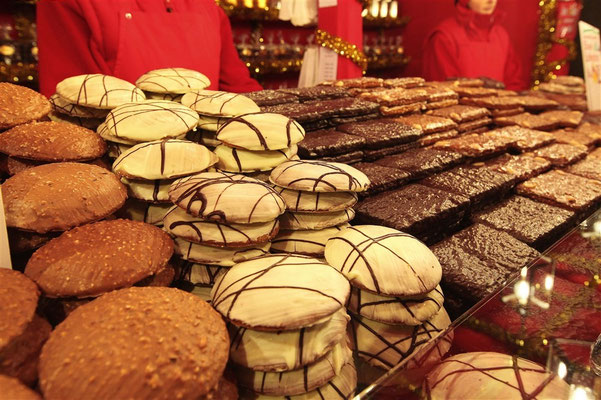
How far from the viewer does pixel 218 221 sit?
111 cm

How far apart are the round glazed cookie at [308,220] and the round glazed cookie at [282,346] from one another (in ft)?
1.39

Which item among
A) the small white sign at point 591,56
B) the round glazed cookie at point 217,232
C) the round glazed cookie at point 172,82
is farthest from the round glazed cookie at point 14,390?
the small white sign at point 591,56

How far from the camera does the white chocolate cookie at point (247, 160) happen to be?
57.9 inches

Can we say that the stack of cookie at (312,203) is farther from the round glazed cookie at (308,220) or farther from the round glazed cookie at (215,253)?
the round glazed cookie at (215,253)

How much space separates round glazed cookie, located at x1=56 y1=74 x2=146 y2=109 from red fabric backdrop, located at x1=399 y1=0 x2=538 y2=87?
5723 mm

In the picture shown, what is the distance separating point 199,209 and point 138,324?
373 mm

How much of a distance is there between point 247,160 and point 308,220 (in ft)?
1.06

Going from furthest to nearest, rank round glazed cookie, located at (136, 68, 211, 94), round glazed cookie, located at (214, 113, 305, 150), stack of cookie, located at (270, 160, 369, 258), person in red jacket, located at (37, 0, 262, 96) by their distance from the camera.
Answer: person in red jacket, located at (37, 0, 262, 96) → round glazed cookie, located at (136, 68, 211, 94) → round glazed cookie, located at (214, 113, 305, 150) → stack of cookie, located at (270, 160, 369, 258)

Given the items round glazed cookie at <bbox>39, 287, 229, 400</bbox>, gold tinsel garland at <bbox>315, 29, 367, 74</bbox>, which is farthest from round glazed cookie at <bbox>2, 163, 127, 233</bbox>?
gold tinsel garland at <bbox>315, 29, 367, 74</bbox>

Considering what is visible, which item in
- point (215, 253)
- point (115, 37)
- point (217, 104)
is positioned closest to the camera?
point (215, 253)

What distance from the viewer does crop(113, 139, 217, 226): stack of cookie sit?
1242 mm

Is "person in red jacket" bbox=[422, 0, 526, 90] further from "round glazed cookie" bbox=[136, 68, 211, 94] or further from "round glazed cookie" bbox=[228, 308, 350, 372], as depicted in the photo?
"round glazed cookie" bbox=[228, 308, 350, 372]

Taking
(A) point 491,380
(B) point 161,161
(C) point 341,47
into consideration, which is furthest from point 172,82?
(C) point 341,47

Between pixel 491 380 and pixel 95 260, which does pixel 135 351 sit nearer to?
pixel 95 260
